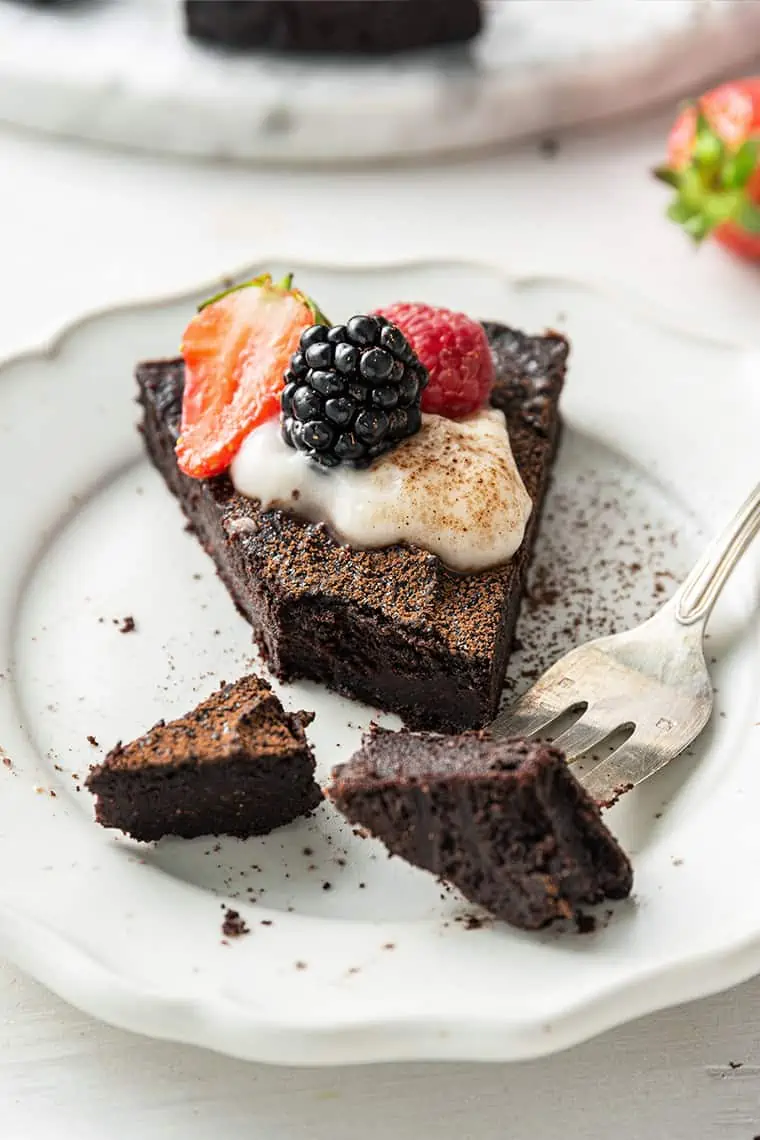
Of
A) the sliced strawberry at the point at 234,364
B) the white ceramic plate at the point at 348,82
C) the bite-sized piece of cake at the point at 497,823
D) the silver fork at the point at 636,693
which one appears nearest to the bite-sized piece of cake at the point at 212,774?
the bite-sized piece of cake at the point at 497,823

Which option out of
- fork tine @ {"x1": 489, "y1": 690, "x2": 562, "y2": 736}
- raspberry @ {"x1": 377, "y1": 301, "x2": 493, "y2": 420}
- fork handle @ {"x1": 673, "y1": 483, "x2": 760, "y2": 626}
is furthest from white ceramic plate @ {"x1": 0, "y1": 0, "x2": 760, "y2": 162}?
fork tine @ {"x1": 489, "y1": 690, "x2": 562, "y2": 736}

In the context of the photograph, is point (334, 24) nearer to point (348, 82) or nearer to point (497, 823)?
point (348, 82)

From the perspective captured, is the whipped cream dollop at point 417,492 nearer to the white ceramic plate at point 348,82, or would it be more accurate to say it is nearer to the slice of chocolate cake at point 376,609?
the slice of chocolate cake at point 376,609

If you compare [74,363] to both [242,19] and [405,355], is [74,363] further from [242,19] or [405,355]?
[242,19]

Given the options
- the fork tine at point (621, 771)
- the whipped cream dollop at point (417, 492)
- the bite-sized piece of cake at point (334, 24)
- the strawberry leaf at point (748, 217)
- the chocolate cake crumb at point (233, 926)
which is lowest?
the chocolate cake crumb at point (233, 926)

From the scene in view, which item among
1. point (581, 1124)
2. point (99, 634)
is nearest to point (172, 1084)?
point (581, 1124)
